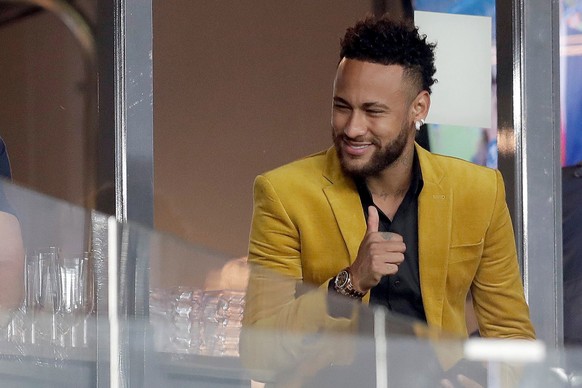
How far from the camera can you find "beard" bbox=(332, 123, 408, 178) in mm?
2318

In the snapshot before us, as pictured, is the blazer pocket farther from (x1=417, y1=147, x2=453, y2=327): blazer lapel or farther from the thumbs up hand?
the thumbs up hand

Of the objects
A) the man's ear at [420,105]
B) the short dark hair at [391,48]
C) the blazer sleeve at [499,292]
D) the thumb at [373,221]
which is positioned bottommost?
the blazer sleeve at [499,292]

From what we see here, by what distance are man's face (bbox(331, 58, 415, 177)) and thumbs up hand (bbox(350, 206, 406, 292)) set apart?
0.82ft

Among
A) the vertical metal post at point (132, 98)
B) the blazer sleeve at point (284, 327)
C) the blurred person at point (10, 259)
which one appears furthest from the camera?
the vertical metal post at point (132, 98)

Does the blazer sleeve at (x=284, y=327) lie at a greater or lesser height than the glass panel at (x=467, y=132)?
lesser

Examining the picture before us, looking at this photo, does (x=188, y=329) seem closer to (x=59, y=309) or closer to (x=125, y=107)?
(x=59, y=309)

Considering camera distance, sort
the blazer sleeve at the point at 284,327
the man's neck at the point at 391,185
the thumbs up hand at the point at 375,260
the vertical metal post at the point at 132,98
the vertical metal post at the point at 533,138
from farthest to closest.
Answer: the vertical metal post at the point at 533,138, the vertical metal post at the point at 132,98, the man's neck at the point at 391,185, the thumbs up hand at the point at 375,260, the blazer sleeve at the point at 284,327

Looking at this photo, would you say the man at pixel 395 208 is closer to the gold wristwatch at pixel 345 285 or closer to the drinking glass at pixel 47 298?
the gold wristwatch at pixel 345 285

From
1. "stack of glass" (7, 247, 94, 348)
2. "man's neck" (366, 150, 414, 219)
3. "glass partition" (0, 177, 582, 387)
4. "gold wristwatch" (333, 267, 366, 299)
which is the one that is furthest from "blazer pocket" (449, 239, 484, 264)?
"stack of glass" (7, 247, 94, 348)

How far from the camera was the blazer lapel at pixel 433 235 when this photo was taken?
89.1 inches

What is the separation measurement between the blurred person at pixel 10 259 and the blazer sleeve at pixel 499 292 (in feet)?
4.44

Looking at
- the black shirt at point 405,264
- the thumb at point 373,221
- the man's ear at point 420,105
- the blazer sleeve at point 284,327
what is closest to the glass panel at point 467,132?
the man's ear at point 420,105

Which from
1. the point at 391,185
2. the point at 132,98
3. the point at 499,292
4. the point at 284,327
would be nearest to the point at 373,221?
the point at 391,185

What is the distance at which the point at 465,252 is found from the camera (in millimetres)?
2350
